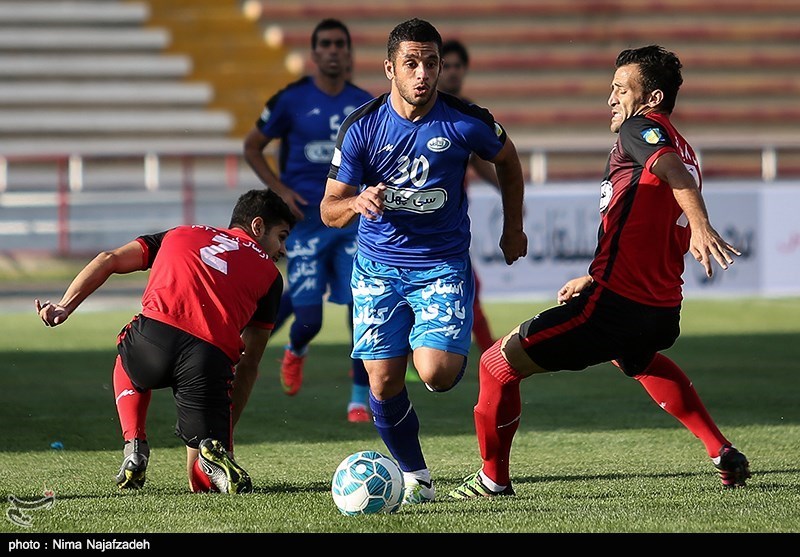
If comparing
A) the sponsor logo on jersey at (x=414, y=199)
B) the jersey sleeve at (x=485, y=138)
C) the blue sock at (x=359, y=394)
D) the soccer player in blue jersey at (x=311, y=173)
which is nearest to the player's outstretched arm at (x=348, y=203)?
the sponsor logo on jersey at (x=414, y=199)

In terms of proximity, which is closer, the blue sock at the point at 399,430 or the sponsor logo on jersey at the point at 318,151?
the blue sock at the point at 399,430

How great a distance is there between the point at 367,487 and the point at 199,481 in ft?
2.71

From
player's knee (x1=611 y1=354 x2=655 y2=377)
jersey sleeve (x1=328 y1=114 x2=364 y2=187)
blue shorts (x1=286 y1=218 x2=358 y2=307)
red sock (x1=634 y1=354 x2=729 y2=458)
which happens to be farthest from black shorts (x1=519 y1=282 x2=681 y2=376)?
blue shorts (x1=286 y1=218 x2=358 y2=307)

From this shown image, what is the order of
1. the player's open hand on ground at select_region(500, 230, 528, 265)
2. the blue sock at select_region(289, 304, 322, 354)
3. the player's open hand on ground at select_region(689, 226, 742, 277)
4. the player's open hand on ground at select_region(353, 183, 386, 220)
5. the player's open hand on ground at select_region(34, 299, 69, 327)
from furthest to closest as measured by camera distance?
the blue sock at select_region(289, 304, 322, 354), the player's open hand on ground at select_region(500, 230, 528, 265), the player's open hand on ground at select_region(34, 299, 69, 327), the player's open hand on ground at select_region(353, 183, 386, 220), the player's open hand on ground at select_region(689, 226, 742, 277)

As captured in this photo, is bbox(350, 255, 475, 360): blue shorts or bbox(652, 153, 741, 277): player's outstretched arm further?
bbox(350, 255, 475, 360): blue shorts

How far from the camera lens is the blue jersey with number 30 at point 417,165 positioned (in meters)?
5.61

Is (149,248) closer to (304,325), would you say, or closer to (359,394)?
(359,394)

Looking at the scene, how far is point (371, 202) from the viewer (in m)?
5.09

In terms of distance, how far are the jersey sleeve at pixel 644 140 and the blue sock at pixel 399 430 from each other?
1.35 metres

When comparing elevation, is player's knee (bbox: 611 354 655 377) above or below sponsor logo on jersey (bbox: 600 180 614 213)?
below

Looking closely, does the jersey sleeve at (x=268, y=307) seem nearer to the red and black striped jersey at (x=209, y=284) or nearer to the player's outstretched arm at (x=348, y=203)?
the red and black striped jersey at (x=209, y=284)

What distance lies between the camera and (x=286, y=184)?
28.3 ft

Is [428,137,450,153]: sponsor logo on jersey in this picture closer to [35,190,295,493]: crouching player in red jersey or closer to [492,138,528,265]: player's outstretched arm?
[492,138,528,265]: player's outstretched arm

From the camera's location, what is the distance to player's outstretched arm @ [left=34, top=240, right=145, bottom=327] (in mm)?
5328
